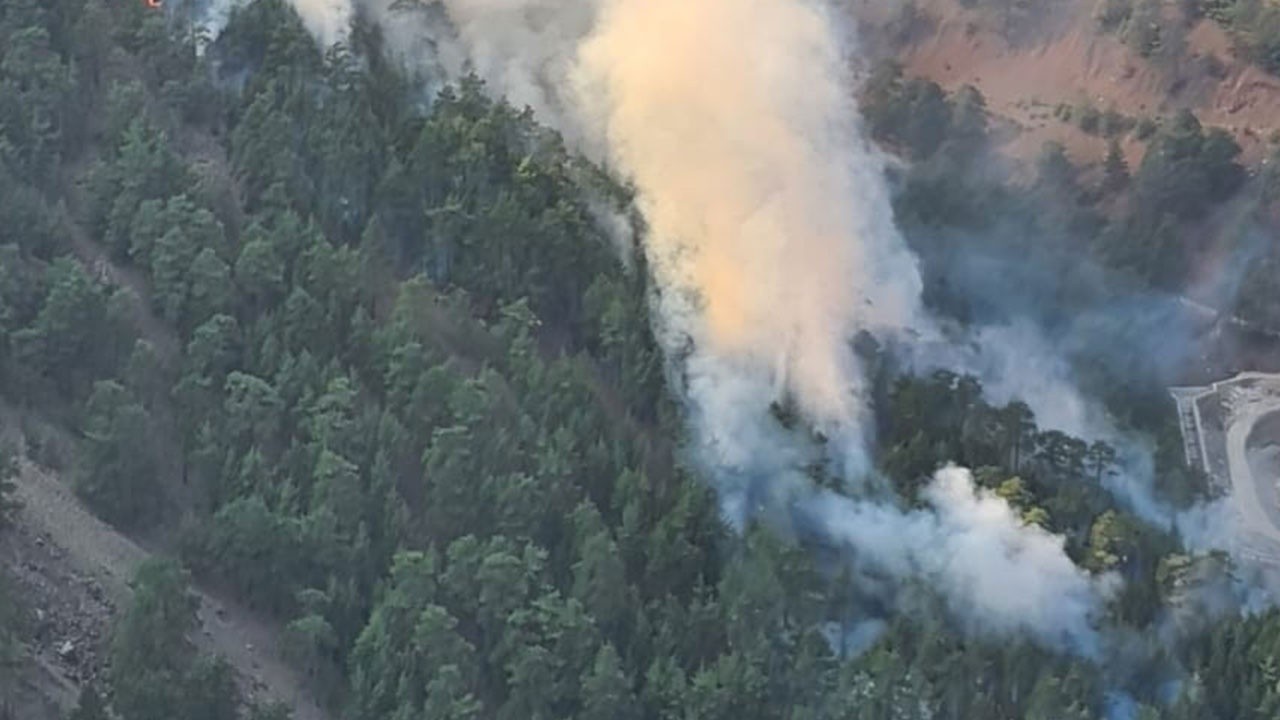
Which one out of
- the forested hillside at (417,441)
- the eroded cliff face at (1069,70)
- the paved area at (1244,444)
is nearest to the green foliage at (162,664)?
the forested hillside at (417,441)

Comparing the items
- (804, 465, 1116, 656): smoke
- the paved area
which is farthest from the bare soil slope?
the paved area

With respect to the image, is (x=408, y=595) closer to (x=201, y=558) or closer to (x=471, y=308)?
(x=201, y=558)

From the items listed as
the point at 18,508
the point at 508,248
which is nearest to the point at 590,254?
the point at 508,248

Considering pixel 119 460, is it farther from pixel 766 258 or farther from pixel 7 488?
pixel 766 258

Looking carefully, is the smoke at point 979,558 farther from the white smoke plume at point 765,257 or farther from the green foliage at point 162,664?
the green foliage at point 162,664

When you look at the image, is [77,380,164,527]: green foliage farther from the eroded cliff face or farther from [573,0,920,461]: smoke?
the eroded cliff face

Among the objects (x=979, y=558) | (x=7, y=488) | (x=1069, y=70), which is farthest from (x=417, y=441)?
(x=1069, y=70)
